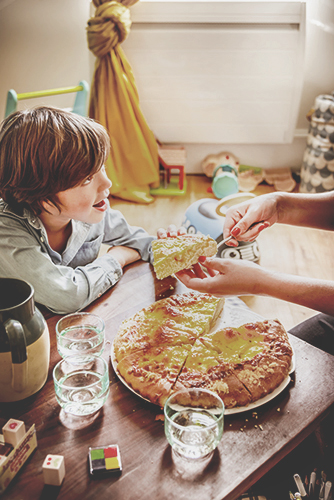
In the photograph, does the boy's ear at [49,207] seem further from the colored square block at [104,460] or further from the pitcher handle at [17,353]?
the colored square block at [104,460]

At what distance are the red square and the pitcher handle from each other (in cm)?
22

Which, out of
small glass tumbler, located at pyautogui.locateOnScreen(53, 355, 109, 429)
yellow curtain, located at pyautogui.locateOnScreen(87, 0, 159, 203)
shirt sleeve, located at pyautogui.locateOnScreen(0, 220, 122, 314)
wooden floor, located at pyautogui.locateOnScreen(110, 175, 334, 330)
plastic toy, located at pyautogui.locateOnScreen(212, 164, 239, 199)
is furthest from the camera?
plastic toy, located at pyautogui.locateOnScreen(212, 164, 239, 199)

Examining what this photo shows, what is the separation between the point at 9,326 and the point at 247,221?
946mm

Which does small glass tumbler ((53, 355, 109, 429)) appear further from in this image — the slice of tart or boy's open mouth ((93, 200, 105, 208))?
boy's open mouth ((93, 200, 105, 208))

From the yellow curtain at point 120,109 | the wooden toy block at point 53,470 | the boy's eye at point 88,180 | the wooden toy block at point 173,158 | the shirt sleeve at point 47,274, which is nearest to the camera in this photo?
the wooden toy block at point 53,470

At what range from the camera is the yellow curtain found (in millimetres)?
3410

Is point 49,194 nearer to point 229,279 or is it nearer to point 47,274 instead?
point 47,274

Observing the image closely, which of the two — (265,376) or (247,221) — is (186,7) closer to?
(247,221)

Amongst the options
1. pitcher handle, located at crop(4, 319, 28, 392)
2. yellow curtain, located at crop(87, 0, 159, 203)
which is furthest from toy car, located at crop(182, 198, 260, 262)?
pitcher handle, located at crop(4, 319, 28, 392)

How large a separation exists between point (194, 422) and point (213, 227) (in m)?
1.96

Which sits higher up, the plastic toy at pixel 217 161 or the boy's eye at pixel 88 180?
the boy's eye at pixel 88 180

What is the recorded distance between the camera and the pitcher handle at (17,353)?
2.74ft

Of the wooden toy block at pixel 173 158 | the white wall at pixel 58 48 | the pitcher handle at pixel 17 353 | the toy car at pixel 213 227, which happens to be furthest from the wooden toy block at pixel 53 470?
the wooden toy block at pixel 173 158

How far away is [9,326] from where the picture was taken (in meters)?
0.83
